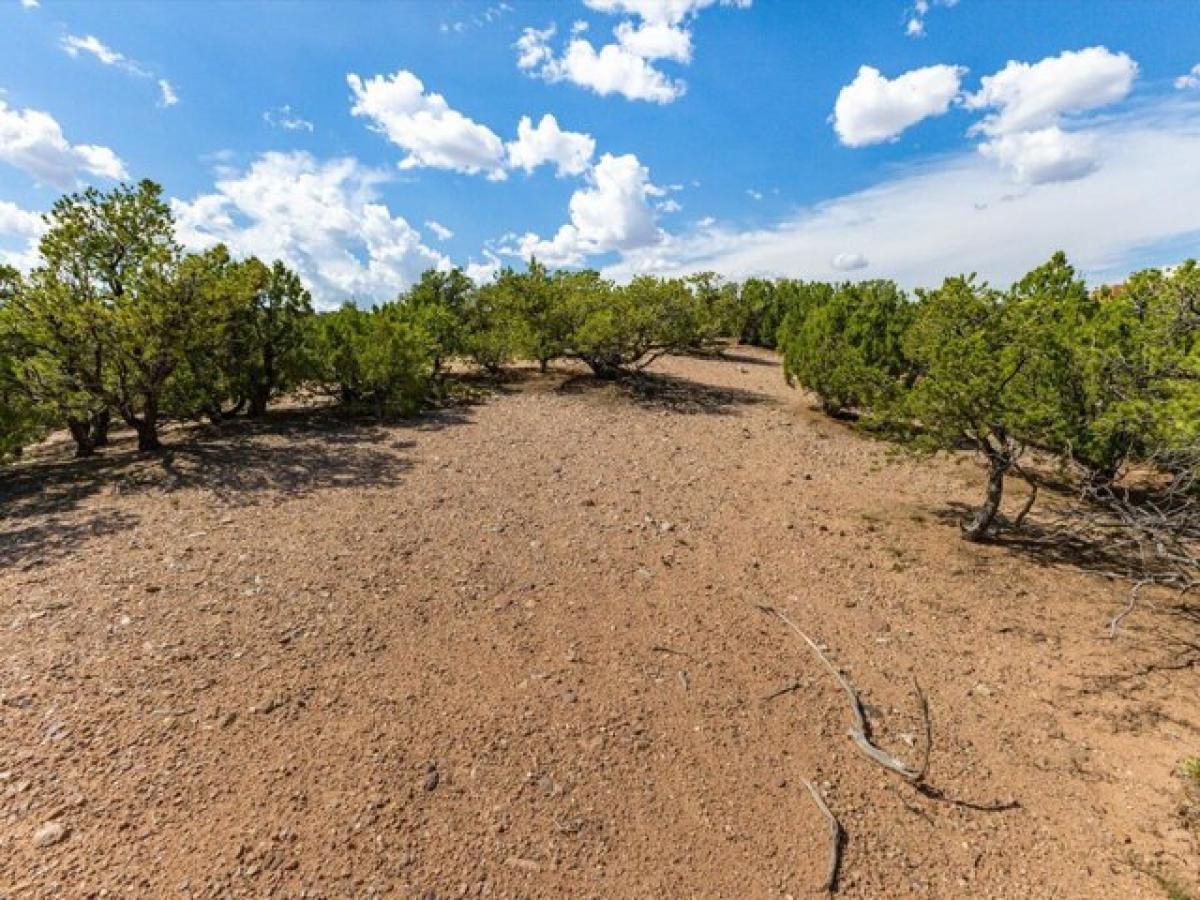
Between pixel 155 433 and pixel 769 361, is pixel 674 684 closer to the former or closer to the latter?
pixel 155 433

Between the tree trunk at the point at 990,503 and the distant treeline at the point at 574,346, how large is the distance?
2.3 inches

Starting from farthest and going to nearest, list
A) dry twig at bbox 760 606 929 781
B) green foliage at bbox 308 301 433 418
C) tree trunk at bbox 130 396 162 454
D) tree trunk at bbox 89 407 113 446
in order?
green foliage at bbox 308 301 433 418 < tree trunk at bbox 89 407 113 446 < tree trunk at bbox 130 396 162 454 < dry twig at bbox 760 606 929 781

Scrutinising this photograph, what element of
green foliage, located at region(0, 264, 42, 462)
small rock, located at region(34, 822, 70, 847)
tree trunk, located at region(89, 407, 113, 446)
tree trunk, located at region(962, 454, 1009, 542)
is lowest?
small rock, located at region(34, 822, 70, 847)

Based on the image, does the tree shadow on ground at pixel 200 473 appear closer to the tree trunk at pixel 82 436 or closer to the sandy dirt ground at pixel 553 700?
the sandy dirt ground at pixel 553 700

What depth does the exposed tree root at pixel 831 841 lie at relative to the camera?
3.80 metres

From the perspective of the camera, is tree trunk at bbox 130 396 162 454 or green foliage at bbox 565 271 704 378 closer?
tree trunk at bbox 130 396 162 454

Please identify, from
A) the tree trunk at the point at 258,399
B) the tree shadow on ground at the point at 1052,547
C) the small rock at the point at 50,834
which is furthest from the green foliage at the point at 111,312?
the tree shadow on ground at the point at 1052,547

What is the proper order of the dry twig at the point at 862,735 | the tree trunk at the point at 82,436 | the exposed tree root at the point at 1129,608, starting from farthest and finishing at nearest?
the tree trunk at the point at 82,436
the dry twig at the point at 862,735
the exposed tree root at the point at 1129,608

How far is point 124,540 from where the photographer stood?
24.9 feet

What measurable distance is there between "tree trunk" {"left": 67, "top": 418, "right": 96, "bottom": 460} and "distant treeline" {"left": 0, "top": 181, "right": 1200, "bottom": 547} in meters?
0.04

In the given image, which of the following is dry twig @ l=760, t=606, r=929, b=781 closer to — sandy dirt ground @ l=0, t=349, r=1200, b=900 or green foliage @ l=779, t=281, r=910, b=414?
sandy dirt ground @ l=0, t=349, r=1200, b=900

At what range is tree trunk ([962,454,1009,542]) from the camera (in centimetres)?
805

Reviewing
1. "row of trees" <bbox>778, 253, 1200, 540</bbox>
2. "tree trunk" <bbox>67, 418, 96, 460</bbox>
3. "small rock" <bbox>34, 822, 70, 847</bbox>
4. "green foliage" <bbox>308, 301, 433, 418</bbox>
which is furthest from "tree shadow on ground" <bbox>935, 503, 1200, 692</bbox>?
"tree trunk" <bbox>67, 418, 96, 460</bbox>

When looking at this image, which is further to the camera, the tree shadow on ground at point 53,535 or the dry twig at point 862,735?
the tree shadow on ground at point 53,535
